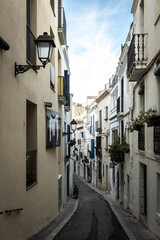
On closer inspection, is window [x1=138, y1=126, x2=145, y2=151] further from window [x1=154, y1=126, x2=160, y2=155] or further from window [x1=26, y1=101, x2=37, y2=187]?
window [x1=26, y1=101, x2=37, y2=187]

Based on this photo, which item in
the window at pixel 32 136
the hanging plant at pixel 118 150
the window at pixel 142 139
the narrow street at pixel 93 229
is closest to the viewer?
the window at pixel 32 136

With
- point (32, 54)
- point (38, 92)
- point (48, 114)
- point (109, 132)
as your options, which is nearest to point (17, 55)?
point (32, 54)

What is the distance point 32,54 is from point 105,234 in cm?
598

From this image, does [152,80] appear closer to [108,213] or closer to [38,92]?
[38,92]

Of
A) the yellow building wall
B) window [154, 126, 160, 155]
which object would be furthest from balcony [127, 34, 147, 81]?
the yellow building wall

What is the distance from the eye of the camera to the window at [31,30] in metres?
7.88

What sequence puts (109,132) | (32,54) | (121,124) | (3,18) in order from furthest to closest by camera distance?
(109,132) → (121,124) → (32,54) → (3,18)

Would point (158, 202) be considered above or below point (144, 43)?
below

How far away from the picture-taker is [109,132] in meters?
25.0

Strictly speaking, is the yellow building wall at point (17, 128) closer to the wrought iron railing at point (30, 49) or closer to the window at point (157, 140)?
the wrought iron railing at point (30, 49)

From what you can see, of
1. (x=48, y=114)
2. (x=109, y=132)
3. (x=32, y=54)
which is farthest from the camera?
(x=109, y=132)

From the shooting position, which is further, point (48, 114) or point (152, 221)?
point (48, 114)

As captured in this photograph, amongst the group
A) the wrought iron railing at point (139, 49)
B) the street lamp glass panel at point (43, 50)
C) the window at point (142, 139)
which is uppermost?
the wrought iron railing at point (139, 49)

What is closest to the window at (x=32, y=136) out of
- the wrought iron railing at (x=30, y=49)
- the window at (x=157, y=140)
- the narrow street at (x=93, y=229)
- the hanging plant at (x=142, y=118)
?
the wrought iron railing at (x=30, y=49)
